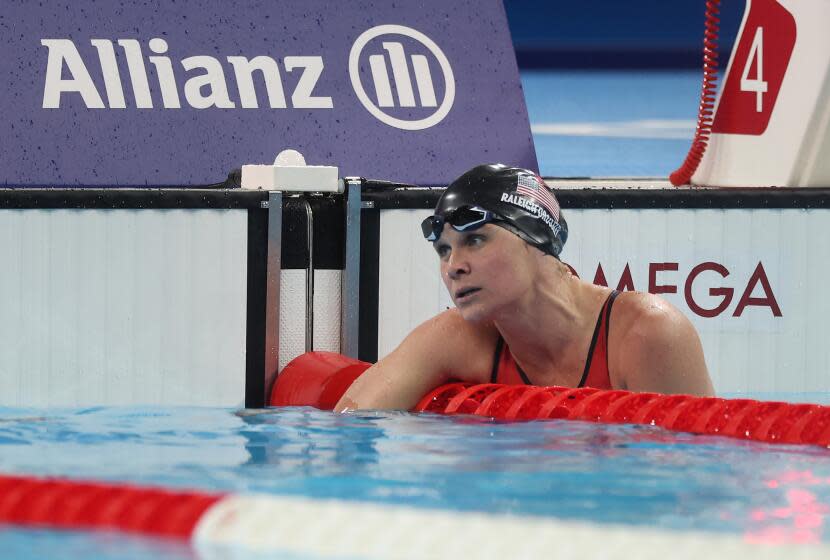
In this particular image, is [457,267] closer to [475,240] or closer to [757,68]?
[475,240]

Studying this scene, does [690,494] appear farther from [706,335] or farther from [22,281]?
[22,281]

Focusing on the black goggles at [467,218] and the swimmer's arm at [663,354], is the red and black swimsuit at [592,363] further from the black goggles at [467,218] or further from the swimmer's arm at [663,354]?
the black goggles at [467,218]

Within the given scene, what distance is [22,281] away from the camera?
499 cm

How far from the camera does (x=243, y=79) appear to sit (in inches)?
216

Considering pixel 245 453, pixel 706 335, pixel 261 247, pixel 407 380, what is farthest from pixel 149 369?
pixel 706 335

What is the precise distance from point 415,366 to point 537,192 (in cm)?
62

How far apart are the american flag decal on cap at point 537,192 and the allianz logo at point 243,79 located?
1.60m

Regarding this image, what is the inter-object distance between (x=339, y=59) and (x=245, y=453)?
2.45 meters

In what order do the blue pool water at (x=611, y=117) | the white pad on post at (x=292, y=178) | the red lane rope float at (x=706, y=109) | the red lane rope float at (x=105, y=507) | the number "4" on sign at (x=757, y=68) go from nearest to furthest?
the red lane rope float at (x=105, y=507), the white pad on post at (x=292, y=178), the number "4" on sign at (x=757, y=68), the red lane rope float at (x=706, y=109), the blue pool water at (x=611, y=117)

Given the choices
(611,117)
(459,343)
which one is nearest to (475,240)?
(459,343)

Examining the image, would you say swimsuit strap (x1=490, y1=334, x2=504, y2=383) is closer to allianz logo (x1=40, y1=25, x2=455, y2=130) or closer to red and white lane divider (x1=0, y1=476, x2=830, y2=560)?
red and white lane divider (x1=0, y1=476, x2=830, y2=560)

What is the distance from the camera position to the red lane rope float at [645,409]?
368 cm

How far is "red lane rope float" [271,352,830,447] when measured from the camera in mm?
3678

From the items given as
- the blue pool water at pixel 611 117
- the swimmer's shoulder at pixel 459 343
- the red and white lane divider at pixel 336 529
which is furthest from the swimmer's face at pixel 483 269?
the blue pool water at pixel 611 117
